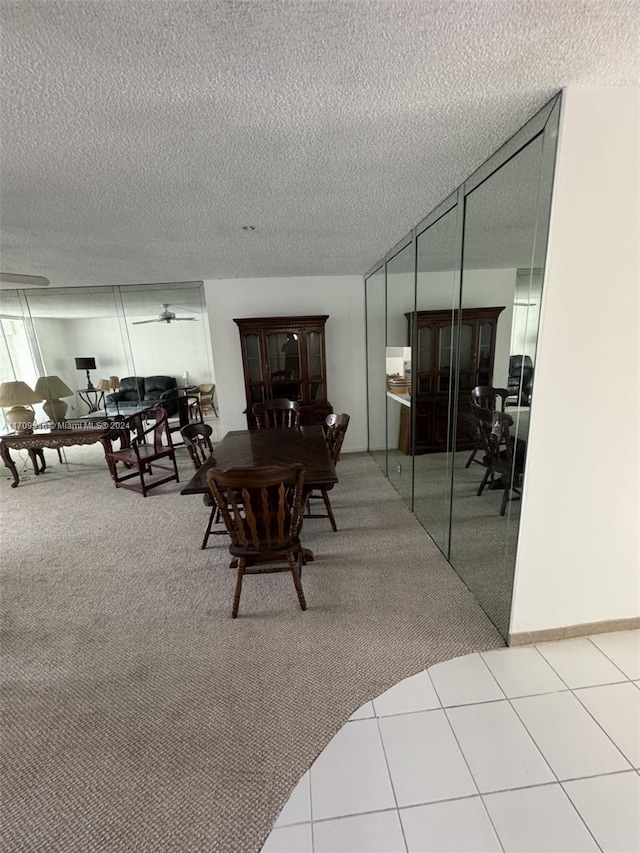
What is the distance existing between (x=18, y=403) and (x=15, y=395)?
0.10 metres

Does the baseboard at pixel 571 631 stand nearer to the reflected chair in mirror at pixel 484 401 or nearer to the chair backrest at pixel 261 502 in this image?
the reflected chair in mirror at pixel 484 401

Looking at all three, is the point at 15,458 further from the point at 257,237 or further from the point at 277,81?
the point at 277,81

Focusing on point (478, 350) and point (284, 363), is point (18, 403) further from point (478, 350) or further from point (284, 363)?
point (478, 350)

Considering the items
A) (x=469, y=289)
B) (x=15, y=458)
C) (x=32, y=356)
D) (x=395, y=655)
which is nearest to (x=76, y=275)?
(x=32, y=356)

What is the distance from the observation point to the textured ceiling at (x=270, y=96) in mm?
866

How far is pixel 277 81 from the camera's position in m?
1.07

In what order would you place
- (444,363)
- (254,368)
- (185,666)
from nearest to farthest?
(185,666)
(444,363)
(254,368)

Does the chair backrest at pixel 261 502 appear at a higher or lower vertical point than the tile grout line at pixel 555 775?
higher

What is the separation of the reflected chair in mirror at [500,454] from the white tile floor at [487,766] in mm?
788

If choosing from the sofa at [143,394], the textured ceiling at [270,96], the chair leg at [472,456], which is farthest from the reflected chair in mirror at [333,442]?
the sofa at [143,394]

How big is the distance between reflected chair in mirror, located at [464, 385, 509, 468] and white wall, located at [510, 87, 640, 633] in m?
0.33

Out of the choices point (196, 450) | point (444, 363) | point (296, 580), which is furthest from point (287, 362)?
point (296, 580)

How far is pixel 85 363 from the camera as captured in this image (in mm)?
4664

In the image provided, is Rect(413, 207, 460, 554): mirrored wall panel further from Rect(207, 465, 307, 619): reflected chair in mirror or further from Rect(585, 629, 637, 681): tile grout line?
Rect(207, 465, 307, 619): reflected chair in mirror
